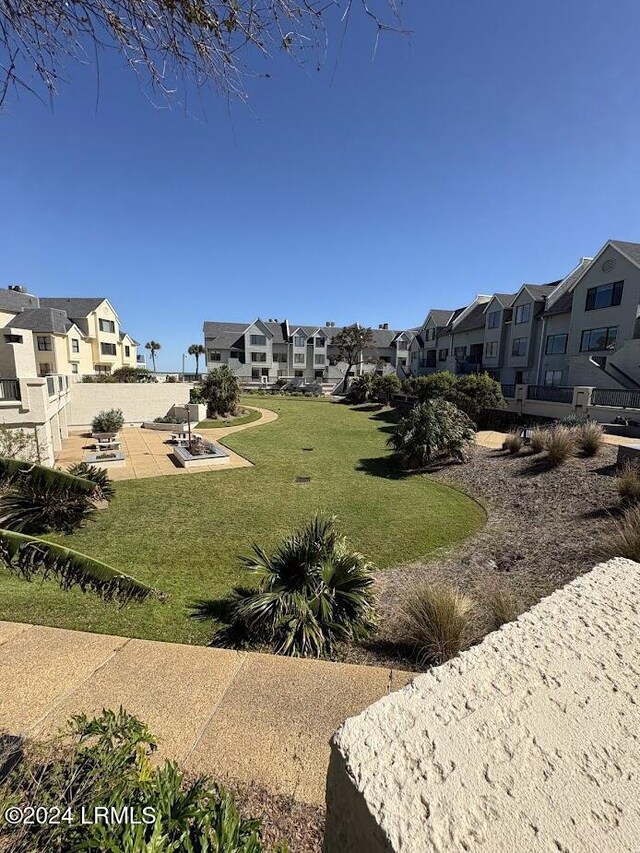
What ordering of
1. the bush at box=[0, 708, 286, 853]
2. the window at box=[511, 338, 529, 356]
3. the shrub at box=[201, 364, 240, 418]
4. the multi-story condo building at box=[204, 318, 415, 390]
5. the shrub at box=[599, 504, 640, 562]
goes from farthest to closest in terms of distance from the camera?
the multi-story condo building at box=[204, 318, 415, 390], the window at box=[511, 338, 529, 356], the shrub at box=[201, 364, 240, 418], the shrub at box=[599, 504, 640, 562], the bush at box=[0, 708, 286, 853]

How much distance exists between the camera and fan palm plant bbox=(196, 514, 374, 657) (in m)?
5.07

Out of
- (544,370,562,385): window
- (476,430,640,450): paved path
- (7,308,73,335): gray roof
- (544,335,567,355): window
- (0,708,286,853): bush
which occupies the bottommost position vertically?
(476,430,640,450): paved path

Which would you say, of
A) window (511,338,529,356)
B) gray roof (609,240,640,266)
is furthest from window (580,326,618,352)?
window (511,338,529,356)

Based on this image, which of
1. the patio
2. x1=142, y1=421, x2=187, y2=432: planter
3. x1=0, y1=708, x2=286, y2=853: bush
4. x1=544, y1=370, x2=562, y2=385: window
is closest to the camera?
x1=0, y1=708, x2=286, y2=853: bush

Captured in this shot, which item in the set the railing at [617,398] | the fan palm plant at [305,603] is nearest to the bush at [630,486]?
the fan palm plant at [305,603]

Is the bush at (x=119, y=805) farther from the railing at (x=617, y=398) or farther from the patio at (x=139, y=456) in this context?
the railing at (x=617, y=398)

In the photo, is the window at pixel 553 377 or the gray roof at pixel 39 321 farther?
the gray roof at pixel 39 321

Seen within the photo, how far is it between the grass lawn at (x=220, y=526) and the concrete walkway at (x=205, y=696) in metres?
0.87

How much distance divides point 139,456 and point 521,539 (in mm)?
15859

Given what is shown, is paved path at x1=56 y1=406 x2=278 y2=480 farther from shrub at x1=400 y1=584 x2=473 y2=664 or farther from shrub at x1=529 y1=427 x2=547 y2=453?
shrub at x1=400 y1=584 x2=473 y2=664

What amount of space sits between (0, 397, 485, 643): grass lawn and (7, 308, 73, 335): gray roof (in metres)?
→ 39.0

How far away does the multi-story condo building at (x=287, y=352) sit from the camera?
6869 cm

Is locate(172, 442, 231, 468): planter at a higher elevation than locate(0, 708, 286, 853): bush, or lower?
lower

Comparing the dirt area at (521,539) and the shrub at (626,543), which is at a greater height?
the shrub at (626,543)
